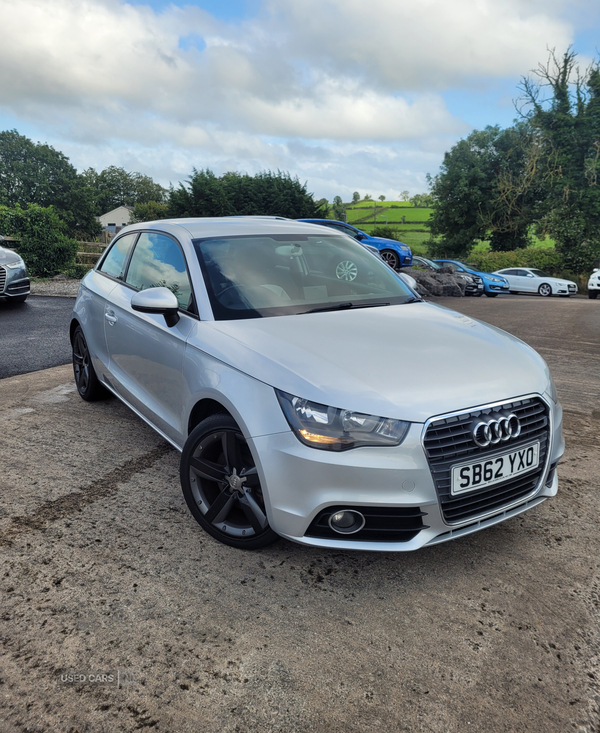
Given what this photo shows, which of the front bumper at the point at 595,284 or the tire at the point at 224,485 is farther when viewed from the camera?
the front bumper at the point at 595,284

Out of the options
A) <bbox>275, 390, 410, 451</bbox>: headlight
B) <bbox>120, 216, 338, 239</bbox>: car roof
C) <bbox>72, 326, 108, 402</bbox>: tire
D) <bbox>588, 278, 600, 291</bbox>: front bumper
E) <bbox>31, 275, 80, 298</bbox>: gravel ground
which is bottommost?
<bbox>588, 278, 600, 291</bbox>: front bumper

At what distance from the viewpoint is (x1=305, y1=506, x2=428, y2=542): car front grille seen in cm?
246

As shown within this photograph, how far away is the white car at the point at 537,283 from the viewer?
1106 inches

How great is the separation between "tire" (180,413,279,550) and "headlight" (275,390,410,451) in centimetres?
41

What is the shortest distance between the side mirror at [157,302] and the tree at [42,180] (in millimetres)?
84343

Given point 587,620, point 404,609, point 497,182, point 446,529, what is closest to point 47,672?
point 404,609

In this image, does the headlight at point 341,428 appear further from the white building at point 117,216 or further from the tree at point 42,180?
the white building at point 117,216

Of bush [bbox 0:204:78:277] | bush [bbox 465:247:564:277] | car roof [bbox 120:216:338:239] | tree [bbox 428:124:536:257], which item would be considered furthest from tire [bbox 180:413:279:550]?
tree [bbox 428:124:536:257]

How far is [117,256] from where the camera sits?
194 inches

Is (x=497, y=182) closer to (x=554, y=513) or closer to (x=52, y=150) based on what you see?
(x=554, y=513)

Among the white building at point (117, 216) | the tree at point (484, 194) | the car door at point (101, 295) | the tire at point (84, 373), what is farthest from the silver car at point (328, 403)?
the white building at point (117, 216)

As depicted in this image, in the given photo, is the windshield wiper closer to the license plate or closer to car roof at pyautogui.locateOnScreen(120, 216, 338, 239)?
car roof at pyautogui.locateOnScreen(120, 216, 338, 239)

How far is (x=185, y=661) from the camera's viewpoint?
221 centimetres

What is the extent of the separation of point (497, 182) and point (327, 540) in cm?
4788
